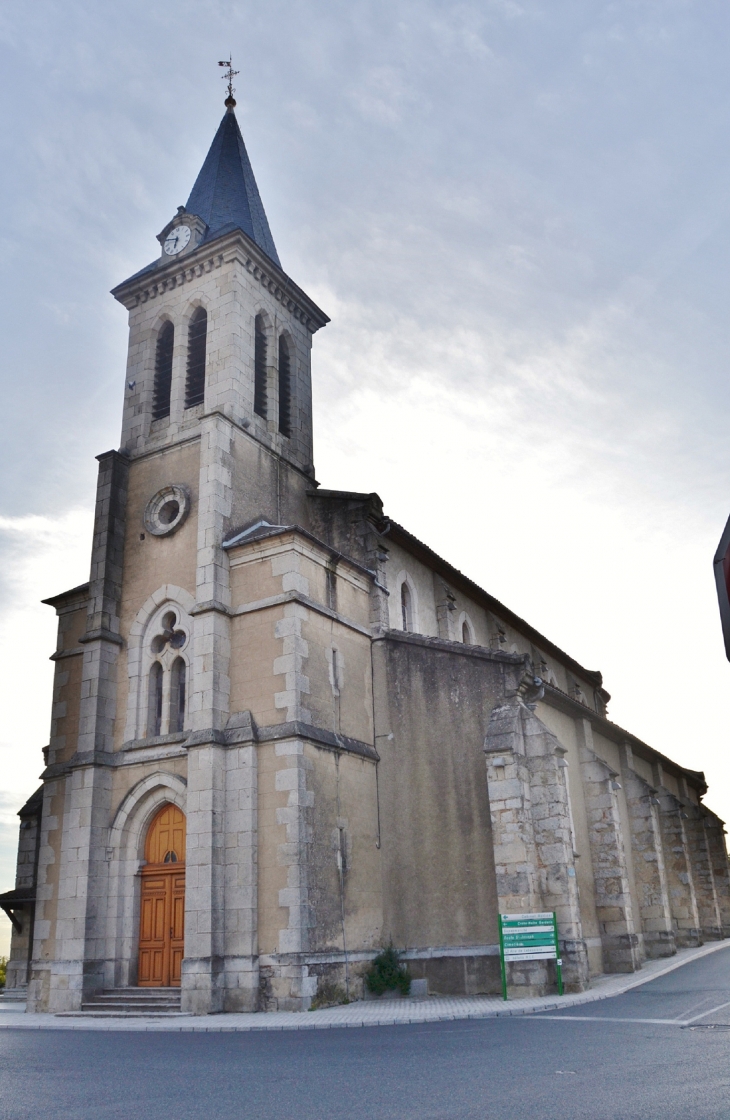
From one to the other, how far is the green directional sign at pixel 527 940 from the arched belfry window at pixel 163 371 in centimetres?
1482

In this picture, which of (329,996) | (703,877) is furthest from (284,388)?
(703,877)

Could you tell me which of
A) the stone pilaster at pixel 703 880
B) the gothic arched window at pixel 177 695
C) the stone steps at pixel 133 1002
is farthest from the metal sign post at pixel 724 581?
the stone pilaster at pixel 703 880

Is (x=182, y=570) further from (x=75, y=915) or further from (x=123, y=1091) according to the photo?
(x=123, y=1091)

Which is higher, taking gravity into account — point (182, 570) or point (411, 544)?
point (411, 544)

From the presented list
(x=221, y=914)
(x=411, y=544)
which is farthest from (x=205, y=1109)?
(x=411, y=544)

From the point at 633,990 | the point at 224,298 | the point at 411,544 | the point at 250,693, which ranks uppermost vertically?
the point at 224,298

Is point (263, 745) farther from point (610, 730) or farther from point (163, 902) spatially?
point (610, 730)

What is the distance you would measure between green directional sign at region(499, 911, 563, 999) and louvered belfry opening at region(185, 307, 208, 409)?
561 inches

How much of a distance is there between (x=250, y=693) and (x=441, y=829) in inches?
194

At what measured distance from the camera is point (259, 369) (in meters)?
24.0

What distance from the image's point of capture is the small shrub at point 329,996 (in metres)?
15.8

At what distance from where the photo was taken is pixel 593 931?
20.5 meters

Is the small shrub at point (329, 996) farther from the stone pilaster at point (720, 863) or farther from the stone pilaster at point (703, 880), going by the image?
the stone pilaster at point (720, 863)

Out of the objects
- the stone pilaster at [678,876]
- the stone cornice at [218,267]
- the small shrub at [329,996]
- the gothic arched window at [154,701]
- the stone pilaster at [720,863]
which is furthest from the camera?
the stone pilaster at [720,863]
